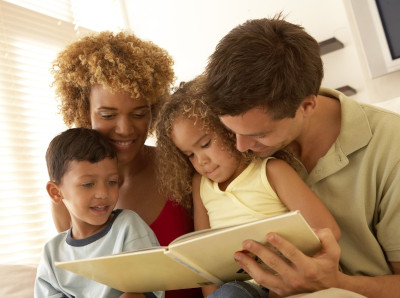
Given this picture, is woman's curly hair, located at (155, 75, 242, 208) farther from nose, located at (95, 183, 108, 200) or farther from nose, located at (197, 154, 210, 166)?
nose, located at (95, 183, 108, 200)

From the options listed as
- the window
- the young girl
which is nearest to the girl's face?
the young girl

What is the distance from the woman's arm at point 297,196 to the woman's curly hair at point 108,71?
0.61 m

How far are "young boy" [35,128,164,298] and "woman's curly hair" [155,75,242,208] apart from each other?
18 centimetres

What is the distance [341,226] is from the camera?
1.43m

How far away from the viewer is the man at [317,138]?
123cm

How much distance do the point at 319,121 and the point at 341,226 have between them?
32 centimetres

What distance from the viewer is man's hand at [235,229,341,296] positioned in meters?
1.03

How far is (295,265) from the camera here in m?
1.06

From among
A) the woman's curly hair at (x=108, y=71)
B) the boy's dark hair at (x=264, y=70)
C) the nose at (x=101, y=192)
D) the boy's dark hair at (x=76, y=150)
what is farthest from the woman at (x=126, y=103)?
the boy's dark hair at (x=264, y=70)

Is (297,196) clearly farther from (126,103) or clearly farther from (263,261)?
(126,103)

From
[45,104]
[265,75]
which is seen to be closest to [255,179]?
[265,75]

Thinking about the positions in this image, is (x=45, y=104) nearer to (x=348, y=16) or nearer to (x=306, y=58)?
(x=348, y=16)

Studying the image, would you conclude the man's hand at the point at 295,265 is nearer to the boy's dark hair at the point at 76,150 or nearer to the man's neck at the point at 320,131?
the man's neck at the point at 320,131

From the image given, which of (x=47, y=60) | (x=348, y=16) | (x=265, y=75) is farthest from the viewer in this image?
(x=47, y=60)
